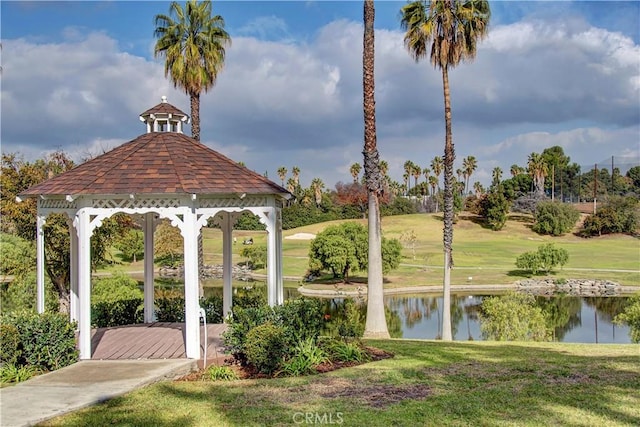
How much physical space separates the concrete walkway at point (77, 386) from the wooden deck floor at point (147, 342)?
60 cm

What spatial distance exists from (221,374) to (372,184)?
337 inches

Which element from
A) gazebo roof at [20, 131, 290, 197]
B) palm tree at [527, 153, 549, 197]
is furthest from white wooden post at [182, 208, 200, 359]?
palm tree at [527, 153, 549, 197]

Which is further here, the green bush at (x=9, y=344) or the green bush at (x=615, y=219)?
the green bush at (x=615, y=219)

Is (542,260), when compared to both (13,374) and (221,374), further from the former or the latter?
(13,374)

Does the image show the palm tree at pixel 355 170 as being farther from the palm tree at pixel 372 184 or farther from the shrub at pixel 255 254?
the palm tree at pixel 372 184

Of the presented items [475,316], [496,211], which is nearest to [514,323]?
[475,316]

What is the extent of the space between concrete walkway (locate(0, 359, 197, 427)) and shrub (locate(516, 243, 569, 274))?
4617 centimetres

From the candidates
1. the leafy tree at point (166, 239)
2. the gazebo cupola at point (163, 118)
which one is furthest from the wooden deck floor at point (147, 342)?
the leafy tree at point (166, 239)

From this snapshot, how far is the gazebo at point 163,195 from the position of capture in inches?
415

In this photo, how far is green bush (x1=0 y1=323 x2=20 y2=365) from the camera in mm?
9227

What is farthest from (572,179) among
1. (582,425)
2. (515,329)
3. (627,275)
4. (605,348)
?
(582,425)

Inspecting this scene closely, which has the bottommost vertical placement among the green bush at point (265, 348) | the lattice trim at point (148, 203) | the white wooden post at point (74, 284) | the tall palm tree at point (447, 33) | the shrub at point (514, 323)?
the shrub at point (514, 323)

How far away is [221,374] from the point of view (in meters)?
9.40

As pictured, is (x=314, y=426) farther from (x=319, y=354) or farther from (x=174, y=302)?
(x=174, y=302)
